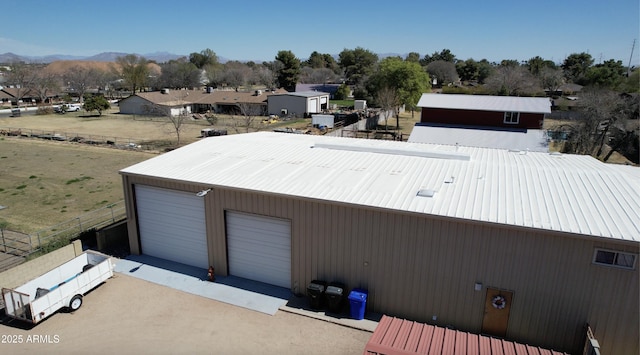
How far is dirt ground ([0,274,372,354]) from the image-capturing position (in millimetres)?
10416

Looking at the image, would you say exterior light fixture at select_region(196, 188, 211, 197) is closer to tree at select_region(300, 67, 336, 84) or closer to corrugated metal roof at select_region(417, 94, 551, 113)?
corrugated metal roof at select_region(417, 94, 551, 113)

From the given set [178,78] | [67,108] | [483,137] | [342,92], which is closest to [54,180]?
[483,137]

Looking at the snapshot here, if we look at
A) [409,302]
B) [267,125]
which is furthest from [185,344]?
[267,125]

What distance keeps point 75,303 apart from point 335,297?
26.0ft

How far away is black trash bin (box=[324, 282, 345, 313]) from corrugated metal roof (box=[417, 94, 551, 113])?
95.0 ft

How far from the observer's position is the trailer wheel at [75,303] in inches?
467

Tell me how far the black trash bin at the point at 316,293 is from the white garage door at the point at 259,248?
1.37m

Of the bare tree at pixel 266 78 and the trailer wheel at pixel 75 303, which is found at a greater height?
the bare tree at pixel 266 78

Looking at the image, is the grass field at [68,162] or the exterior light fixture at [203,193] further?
the grass field at [68,162]

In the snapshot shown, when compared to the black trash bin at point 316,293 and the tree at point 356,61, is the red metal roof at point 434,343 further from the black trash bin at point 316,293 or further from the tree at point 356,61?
the tree at point 356,61

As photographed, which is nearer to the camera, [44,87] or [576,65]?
[44,87]

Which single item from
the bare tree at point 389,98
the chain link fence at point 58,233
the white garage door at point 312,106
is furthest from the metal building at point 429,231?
the white garage door at point 312,106

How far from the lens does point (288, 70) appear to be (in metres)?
99.2

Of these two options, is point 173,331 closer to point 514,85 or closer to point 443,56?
point 514,85
